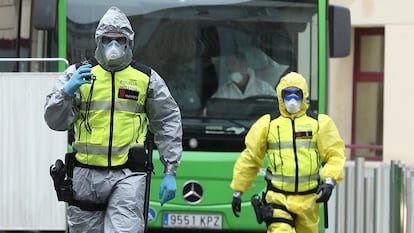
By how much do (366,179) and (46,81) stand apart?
3.25 metres

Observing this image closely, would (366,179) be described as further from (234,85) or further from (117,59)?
(117,59)

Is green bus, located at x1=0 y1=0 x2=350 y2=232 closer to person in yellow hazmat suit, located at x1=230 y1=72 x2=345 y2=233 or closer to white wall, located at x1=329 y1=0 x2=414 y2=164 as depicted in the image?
person in yellow hazmat suit, located at x1=230 y1=72 x2=345 y2=233

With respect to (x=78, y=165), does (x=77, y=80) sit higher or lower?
higher

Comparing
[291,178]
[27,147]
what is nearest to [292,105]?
[291,178]

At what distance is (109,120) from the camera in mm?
7438

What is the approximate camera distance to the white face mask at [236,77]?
11.6 m

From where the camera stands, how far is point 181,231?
38.7 feet

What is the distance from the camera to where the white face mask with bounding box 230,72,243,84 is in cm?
1155

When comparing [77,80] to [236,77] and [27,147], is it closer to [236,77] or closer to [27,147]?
[27,147]

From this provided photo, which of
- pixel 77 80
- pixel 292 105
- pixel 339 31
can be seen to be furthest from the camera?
pixel 339 31

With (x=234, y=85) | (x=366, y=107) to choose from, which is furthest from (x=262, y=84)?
(x=366, y=107)

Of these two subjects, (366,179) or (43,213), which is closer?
(43,213)

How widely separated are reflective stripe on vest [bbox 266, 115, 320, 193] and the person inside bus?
262cm

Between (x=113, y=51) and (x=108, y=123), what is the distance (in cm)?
46
